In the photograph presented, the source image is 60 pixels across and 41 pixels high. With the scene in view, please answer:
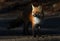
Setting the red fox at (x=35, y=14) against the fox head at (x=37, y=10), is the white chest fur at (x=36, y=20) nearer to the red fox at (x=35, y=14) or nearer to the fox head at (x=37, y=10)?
the red fox at (x=35, y=14)

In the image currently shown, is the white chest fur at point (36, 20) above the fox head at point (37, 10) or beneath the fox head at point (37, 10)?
beneath

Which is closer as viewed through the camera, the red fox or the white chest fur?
the red fox

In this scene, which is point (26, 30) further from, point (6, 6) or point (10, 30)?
point (6, 6)

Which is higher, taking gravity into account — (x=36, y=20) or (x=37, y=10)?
(x=37, y=10)

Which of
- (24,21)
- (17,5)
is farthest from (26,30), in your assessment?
(17,5)

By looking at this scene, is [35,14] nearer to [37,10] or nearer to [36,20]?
[37,10]

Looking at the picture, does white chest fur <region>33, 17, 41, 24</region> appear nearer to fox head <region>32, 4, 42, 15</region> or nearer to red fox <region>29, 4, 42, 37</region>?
red fox <region>29, 4, 42, 37</region>

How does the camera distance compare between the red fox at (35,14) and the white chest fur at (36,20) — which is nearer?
the red fox at (35,14)

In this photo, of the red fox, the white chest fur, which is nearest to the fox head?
the red fox

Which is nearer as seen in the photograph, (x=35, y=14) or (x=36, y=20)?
(x=35, y=14)

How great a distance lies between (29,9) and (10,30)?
147 centimetres

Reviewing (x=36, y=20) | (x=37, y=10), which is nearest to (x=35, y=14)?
(x=37, y=10)

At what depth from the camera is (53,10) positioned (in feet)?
48.5

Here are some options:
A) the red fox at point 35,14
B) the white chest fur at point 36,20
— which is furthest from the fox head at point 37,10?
the white chest fur at point 36,20
